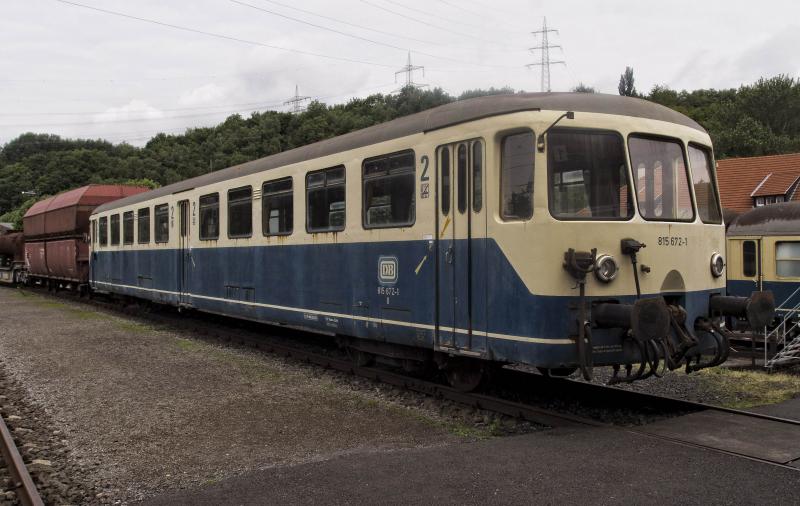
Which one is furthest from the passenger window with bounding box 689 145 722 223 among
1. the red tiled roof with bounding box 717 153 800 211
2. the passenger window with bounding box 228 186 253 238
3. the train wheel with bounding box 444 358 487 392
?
the red tiled roof with bounding box 717 153 800 211

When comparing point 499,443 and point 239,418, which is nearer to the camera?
point 499,443

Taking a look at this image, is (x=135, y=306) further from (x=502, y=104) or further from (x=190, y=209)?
(x=502, y=104)

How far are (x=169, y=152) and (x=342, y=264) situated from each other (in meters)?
60.0

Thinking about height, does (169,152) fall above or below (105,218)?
above

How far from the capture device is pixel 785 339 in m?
13.7

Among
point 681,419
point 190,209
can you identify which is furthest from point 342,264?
point 190,209

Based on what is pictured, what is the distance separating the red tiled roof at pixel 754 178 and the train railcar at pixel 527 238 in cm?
2619

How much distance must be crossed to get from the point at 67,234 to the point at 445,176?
816 inches

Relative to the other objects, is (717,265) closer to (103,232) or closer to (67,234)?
(103,232)

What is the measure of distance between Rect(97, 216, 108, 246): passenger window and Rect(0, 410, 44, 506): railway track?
13991 mm

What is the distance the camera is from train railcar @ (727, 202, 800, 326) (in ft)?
49.3

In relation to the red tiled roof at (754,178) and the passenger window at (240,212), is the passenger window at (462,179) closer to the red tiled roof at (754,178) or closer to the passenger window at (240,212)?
the passenger window at (240,212)

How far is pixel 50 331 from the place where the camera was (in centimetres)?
1429

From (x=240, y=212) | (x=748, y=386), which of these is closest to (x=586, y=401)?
(x=748, y=386)
